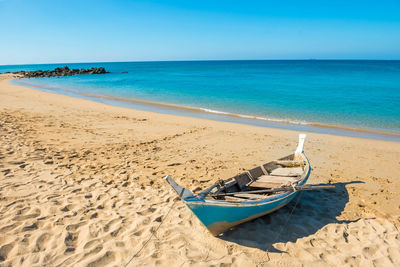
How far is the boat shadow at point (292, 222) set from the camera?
4.78 meters

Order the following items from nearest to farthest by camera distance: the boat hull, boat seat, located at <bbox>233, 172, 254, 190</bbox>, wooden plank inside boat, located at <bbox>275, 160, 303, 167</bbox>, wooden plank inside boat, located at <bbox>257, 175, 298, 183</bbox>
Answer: the boat hull < boat seat, located at <bbox>233, 172, 254, 190</bbox> < wooden plank inside boat, located at <bbox>257, 175, 298, 183</bbox> < wooden plank inside boat, located at <bbox>275, 160, 303, 167</bbox>

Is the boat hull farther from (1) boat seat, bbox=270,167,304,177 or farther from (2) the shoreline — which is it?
(2) the shoreline

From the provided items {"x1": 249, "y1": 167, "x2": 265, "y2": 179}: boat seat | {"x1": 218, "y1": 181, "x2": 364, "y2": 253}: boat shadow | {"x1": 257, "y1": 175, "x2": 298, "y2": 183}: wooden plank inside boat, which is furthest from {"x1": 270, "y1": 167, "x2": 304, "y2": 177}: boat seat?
{"x1": 218, "y1": 181, "x2": 364, "y2": 253}: boat shadow

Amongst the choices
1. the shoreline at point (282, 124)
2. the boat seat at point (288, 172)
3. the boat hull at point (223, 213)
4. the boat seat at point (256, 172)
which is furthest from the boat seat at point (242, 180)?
the shoreline at point (282, 124)

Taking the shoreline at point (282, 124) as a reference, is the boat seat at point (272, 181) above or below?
above

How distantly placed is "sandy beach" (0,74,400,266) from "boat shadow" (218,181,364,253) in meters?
0.02

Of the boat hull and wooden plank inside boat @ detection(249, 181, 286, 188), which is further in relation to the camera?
wooden plank inside boat @ detection(249, 181, 286, 188)

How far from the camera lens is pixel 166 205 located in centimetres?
582

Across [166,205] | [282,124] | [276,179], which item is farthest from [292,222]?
[282,124]

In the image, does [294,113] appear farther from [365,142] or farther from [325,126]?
[365,142]

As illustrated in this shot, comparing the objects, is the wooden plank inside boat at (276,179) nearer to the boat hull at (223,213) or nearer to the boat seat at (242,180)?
the boat seat at (242,180)

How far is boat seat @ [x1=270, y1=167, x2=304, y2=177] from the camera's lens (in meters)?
6.56

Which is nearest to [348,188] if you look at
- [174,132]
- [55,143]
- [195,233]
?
[195,233]

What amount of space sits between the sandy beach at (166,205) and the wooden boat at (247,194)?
1.52ft
